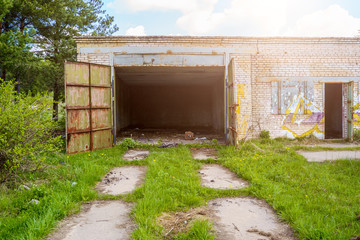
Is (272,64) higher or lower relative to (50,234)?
higher

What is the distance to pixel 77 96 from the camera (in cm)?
714

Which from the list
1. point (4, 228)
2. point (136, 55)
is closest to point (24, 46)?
point (136, 55)

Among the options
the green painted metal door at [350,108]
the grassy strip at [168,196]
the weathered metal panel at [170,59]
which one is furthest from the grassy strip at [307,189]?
the green painted metal door at [350,108]

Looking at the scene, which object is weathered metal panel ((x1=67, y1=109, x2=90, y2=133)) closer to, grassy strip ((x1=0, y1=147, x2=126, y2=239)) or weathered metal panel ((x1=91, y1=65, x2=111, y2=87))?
weathered metal panel ((x1=91, y1=65, x2=111, y2=87))

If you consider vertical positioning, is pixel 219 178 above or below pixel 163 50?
below

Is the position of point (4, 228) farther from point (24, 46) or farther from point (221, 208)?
point (24, 46)

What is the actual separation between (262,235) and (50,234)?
233cm

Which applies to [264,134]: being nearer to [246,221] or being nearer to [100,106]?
[100,106]

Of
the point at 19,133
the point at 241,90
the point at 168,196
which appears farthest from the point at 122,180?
the point at 241,90

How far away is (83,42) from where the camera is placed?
854 cm

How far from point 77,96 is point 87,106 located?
1.40 ft

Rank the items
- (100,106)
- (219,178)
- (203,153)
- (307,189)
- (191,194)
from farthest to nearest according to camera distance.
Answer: (100,106), (203,153), (219,178), (307,189), (191,194)

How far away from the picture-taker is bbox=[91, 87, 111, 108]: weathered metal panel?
759cm

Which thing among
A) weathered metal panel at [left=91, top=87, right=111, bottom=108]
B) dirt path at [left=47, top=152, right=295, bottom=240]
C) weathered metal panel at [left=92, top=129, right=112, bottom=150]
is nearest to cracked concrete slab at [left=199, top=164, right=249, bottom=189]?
dirt path at [left=47, top=152, right=295, bottom=240]
